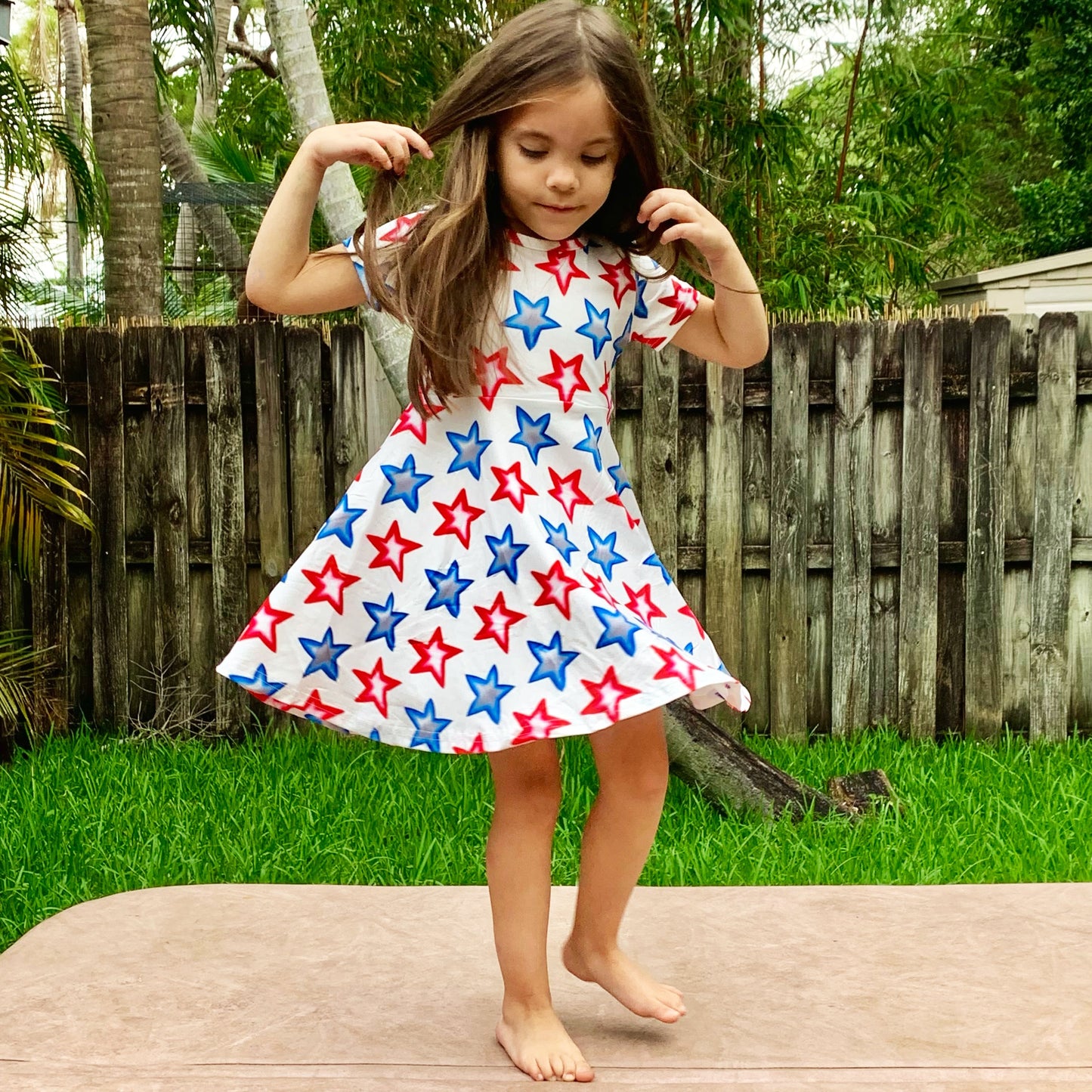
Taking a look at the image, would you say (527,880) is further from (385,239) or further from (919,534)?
(919,534)

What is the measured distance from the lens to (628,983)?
2098mm

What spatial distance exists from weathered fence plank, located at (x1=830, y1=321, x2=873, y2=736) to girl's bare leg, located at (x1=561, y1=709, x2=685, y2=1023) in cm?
237

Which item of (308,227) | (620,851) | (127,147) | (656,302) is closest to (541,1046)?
(620,851)

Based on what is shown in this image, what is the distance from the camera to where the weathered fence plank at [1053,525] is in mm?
4199

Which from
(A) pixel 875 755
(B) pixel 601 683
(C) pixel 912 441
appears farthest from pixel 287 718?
(B) pixel 601 683

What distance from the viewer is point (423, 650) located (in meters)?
1.96

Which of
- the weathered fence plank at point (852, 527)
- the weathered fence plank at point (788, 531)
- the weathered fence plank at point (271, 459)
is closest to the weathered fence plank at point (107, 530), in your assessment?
the weathered fence plank at point (271, 459)

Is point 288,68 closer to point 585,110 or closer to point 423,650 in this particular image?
point 585,110

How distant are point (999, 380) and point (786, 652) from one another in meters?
1.17

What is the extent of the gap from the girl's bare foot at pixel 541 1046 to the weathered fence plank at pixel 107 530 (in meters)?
2.74

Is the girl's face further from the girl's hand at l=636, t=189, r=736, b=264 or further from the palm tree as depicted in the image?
the palm tree

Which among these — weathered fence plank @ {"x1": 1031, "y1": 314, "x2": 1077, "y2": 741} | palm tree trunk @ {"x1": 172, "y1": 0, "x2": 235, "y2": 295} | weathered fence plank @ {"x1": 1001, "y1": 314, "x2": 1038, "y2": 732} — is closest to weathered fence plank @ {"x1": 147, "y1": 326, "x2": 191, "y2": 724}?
weathered fence plank @ {"x1": 1001, "y1": 314, "x2": 1038, "y2": 732}

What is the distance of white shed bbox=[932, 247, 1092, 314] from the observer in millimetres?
9367

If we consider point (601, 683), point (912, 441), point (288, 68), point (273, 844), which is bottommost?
point (273, 844)
